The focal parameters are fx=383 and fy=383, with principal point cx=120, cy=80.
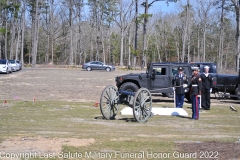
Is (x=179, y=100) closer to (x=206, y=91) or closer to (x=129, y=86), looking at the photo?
Result: (x=206, y=91)

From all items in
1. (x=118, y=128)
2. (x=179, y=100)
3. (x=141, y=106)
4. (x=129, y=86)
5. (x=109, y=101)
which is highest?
(x=129, y=86)

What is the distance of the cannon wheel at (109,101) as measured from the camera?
1222cm

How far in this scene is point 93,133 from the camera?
31.8ft

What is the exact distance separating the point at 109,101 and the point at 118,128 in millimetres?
1714

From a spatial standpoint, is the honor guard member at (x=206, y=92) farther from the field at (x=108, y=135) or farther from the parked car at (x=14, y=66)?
the parked car at (x=14, y=66)

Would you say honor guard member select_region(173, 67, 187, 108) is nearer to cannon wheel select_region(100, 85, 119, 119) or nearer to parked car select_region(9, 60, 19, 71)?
cannon wheel select_region(100, 85, 119, 119)

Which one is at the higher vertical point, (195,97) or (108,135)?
(195,97)

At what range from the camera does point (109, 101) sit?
40.5ft

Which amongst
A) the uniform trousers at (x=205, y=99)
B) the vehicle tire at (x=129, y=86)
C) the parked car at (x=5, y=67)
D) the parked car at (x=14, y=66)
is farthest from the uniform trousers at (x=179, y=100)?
the parked car at (x=14, y=66)

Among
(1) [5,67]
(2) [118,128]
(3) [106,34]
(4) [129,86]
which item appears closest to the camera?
(2) [118,128]

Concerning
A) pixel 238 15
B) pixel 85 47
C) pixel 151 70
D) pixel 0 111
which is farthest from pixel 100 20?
pixel 0 111

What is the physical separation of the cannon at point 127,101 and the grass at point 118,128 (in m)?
0.28

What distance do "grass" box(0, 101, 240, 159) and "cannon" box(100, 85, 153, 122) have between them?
280 millimetres

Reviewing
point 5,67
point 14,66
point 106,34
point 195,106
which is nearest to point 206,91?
point 195,106
